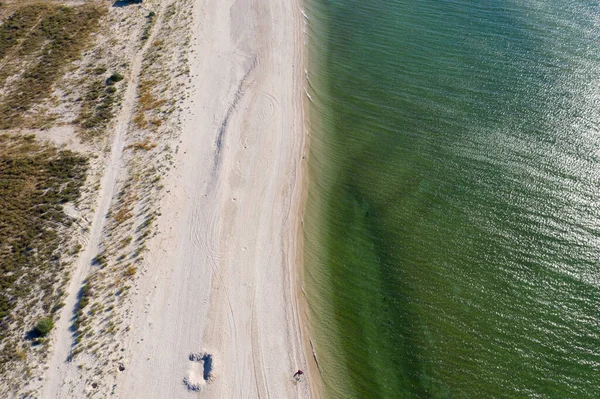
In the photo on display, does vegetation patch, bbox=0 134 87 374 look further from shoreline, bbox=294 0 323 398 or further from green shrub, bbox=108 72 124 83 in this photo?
shoreline, bbox=294 0 323 398

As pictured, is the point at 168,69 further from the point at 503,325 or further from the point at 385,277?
the point at 503,325

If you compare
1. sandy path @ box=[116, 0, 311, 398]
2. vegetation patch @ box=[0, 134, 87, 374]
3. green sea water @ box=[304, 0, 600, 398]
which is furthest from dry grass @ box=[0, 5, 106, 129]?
green sea water @ box=[304, 0, 600, 398]

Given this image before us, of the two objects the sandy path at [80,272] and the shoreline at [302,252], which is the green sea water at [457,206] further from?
the sandy path at [80,272]

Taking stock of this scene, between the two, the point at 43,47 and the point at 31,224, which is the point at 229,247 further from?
the point at 43,47

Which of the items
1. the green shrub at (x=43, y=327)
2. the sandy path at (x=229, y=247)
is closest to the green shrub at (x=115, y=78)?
the sandy path at (x=229, y=247)

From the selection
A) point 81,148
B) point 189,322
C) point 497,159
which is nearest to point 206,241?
point 189,322

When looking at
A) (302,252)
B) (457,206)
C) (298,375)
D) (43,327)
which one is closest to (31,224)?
(43,327)
